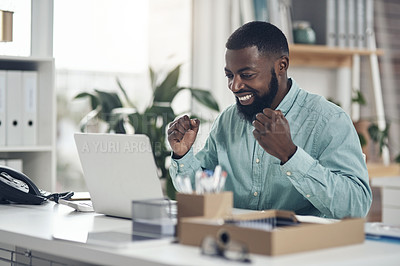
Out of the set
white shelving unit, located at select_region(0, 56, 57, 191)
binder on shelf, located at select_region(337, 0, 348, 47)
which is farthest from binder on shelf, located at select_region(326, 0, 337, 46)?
white shelving unit, located at select_region(0, 56, 57, 191)

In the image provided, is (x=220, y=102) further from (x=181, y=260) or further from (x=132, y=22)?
(x=181, y=260)

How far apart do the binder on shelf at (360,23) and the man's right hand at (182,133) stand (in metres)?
2.32

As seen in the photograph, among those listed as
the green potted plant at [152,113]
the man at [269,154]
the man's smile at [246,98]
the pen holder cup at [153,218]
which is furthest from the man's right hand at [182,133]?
the green potted plant at [152,113]

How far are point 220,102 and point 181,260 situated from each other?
2.94 metres

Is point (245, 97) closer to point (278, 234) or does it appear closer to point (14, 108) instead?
point (278, 234)

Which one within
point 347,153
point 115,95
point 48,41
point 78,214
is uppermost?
point 48,41

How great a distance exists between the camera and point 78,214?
1.98 metres

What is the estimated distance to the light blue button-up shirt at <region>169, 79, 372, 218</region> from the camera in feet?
6.35

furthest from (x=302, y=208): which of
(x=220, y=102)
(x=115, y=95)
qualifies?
(x=220, y=102)

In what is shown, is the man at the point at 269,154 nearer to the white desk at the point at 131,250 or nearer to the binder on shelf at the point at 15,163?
the white desk at the point at 131,250

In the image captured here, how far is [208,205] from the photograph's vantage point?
1446 millimetres

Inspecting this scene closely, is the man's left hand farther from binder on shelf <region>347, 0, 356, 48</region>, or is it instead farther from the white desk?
binder on shelf <region>347, 0, 356, 48</region>

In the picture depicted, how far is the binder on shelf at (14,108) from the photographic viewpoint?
314cm

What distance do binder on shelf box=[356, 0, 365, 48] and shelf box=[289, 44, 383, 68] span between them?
0.06m
